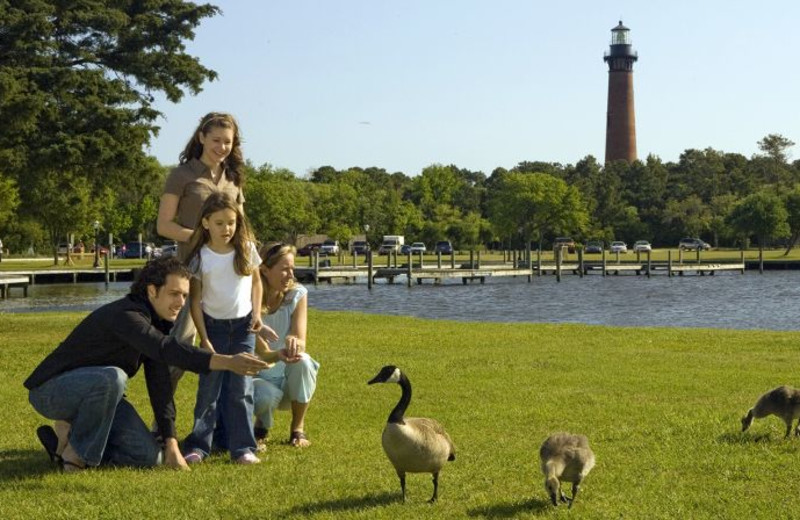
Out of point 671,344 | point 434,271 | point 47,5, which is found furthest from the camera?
point 434,271

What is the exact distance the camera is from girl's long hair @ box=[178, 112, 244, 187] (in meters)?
8.08

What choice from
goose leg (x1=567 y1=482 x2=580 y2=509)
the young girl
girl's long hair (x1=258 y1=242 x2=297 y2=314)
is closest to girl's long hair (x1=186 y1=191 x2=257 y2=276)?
the young girl

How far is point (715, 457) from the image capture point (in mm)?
7820

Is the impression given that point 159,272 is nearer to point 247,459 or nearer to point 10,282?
point 247,459

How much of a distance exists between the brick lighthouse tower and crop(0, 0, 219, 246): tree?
355 ft

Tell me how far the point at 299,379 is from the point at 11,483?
92.8 inches

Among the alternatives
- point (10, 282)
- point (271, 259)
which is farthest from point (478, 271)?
point (271, 259)

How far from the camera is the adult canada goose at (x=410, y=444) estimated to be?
635 centimetres

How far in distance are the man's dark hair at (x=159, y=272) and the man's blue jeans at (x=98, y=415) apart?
628mm

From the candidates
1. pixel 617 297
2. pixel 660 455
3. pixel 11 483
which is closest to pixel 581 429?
pixel 660 455

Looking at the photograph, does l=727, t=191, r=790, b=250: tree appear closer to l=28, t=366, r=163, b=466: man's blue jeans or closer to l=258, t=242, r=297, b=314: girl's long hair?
l=258, t=242, r=297, b=314: girl's long hair

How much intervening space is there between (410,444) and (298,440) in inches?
97.4

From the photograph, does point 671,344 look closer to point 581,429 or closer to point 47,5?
point 581,429

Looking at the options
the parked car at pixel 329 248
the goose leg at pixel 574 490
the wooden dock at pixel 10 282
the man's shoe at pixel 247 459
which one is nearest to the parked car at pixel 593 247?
the parked car at pixel 329 248
